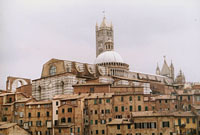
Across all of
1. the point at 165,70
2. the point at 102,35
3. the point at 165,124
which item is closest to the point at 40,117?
the point at 165,124

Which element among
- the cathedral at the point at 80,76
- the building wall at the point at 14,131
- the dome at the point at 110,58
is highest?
the dome at the point at 110,58

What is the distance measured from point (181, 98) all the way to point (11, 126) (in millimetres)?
24258

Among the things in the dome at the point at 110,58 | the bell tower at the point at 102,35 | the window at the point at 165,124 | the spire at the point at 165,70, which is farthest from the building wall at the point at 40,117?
the spire at the point at 165,70

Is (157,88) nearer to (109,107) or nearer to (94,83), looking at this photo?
(94,83)

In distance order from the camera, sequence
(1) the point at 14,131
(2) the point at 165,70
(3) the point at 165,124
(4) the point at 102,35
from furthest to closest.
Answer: (2) the point at 165,70 < (4) the point at 102,35 < (1) the point at 14,131 < (3) the point at 165,124

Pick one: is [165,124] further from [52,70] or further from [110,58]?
[110,58]

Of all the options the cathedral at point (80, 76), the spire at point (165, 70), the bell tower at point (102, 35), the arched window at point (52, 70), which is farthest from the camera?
the spire at point (165, 70)

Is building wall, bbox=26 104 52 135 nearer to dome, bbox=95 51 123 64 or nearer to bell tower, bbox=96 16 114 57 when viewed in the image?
Answer: dome, bbox=95 51 123 64

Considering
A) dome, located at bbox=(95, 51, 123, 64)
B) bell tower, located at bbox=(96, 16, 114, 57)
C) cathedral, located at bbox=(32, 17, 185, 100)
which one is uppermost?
bell tower, located at bbox=(96, 16, 114, 57)

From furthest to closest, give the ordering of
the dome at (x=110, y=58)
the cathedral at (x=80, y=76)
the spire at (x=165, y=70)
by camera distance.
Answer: the spire at (x=165, y=70) < the dome at (x=110, y=58) < the cathedral at (x=80, y=76)

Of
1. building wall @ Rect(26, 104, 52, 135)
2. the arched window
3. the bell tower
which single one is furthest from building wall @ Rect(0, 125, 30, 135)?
the bell tower

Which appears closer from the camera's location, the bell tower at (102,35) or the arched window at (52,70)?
the arched window at (52,70)

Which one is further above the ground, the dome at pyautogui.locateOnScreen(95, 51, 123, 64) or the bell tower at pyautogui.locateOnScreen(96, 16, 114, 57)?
the bell tower at pyautogui.locateOnScreen(96, 16, 114, 57)

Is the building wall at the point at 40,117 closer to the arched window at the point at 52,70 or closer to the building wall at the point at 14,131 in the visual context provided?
the building wall at the point at 14,131
